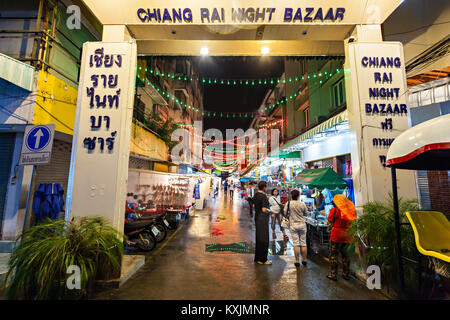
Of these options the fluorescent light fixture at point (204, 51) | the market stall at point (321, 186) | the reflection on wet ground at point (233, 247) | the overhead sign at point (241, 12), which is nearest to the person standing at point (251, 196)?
the market stall at point (321, 186)

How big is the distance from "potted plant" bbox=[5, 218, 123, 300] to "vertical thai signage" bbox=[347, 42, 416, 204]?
18.3 feet

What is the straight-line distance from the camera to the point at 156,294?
3.70 metres

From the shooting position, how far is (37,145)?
4.32m

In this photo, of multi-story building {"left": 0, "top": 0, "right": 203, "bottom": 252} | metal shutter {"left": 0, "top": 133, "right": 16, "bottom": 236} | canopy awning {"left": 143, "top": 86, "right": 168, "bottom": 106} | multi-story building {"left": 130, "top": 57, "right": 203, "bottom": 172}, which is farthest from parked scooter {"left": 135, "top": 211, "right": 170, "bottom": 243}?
canopy awning {"left": 143, "top": 86, "right": 168, "bottom": 106}

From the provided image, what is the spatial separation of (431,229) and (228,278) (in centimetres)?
400

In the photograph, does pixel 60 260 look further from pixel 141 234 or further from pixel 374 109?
pixel 374 109

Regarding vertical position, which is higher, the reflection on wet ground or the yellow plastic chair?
the yellow plastic chair

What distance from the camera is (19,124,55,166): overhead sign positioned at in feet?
14.0

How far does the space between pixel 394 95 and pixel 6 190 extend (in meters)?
11.8

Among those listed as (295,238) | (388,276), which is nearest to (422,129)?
(388,276)

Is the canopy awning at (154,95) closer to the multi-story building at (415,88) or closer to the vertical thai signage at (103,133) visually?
the vertical thai signage at (103,133)

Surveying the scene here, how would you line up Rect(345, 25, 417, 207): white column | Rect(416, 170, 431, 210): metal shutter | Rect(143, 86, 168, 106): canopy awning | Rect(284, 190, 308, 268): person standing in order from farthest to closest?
Rect(143, 86, 168, 106): canopy awning
Rect(416, 170, 431, 210): metal shutter
Rect(284, 190, 308, 268): person standing
Rect(345, 25, 417, 207): white column

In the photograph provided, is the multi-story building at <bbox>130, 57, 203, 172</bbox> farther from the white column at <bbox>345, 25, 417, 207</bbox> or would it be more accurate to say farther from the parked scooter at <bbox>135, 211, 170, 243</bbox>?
the white column at <bbox>345, 25, 417, 207</bbox>

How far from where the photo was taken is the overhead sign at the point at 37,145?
14.0 ft
